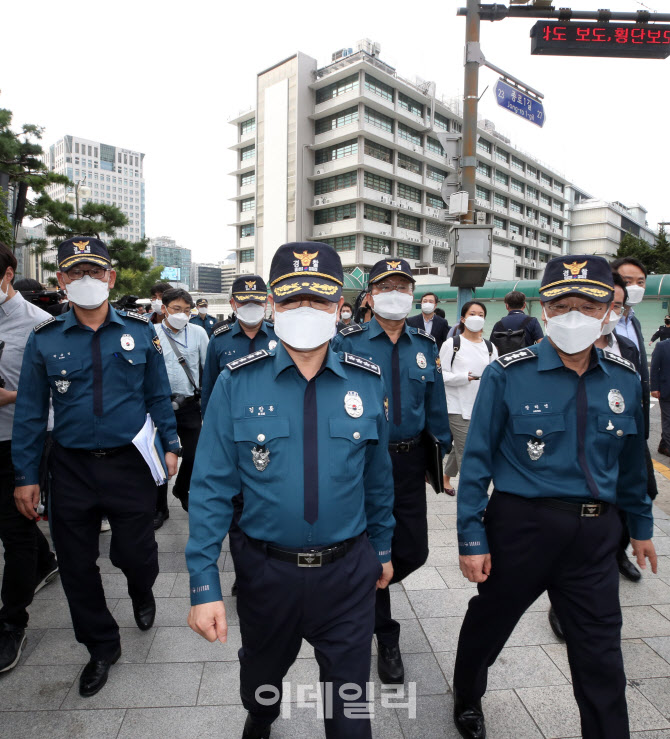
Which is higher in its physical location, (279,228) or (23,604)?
(279,228)

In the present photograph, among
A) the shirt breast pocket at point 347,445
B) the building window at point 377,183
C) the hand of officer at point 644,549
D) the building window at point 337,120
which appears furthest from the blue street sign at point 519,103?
the building window at point 337,120

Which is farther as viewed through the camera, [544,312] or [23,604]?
[23,604]

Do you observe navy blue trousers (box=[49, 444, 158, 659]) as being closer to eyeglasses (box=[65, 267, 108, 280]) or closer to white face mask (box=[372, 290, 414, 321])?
eyeglasses (box=[65, 267, 108, 280])

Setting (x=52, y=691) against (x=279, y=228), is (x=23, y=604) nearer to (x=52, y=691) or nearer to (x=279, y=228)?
(x=52, y=691)

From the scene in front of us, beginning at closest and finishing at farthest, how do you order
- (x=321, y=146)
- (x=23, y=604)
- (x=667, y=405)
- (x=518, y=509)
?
(x=518, y=509) < (x=23, y=604) < (x=667, y=405) < (x=321, y=146)

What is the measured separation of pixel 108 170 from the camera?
102 m

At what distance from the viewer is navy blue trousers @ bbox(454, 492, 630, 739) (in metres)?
2.04

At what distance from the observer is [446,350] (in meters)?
5.69

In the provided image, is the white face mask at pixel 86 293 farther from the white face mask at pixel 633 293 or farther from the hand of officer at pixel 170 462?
the white face mask at pixel 633 293

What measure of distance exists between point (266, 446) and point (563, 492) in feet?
4.03

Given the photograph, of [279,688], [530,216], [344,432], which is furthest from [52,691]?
[530,216]

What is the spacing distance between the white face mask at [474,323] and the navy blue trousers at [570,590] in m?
3.54

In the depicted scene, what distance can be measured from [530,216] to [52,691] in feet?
250

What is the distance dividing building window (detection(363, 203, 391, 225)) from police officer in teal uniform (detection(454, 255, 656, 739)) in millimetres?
44525
